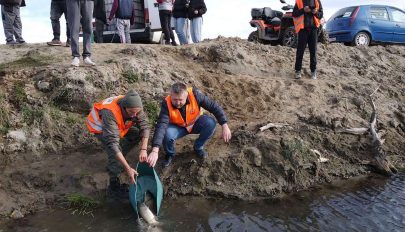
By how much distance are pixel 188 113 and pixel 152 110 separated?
3.99ft

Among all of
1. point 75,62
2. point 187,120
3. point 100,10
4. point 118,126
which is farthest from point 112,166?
point 100,10

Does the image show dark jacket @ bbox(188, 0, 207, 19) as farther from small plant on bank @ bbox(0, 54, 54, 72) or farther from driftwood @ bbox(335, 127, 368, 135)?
driftwood @ bbox(335, 127, 368, 135)

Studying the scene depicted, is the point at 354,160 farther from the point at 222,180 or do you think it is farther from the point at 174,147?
the point at 174,147

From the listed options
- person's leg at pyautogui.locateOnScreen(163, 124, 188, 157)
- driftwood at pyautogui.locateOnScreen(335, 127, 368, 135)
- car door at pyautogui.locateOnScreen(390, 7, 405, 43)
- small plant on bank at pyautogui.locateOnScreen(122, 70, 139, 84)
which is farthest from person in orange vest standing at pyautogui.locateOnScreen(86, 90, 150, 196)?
car door at pyautogui.locateOnScreen(390, 7, 405, 43)

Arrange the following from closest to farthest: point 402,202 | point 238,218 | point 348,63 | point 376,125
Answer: point 238,218 → point 402,202 → point 376,125 → point 348,63

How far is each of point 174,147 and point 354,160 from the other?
8.71 ft

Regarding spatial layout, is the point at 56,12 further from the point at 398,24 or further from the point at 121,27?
the point at 398,24

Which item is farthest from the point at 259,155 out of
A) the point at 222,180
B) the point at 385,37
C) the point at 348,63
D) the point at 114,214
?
the point at 385,37

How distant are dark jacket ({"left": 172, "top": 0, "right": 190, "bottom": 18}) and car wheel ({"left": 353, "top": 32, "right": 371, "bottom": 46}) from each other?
5.01 meters

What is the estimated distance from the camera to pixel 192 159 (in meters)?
5.62

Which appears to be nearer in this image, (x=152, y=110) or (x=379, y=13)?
(x=152, y=110)

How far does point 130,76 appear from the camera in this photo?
6883mm

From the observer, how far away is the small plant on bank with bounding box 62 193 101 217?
4.94 m

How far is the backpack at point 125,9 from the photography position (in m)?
8.61
